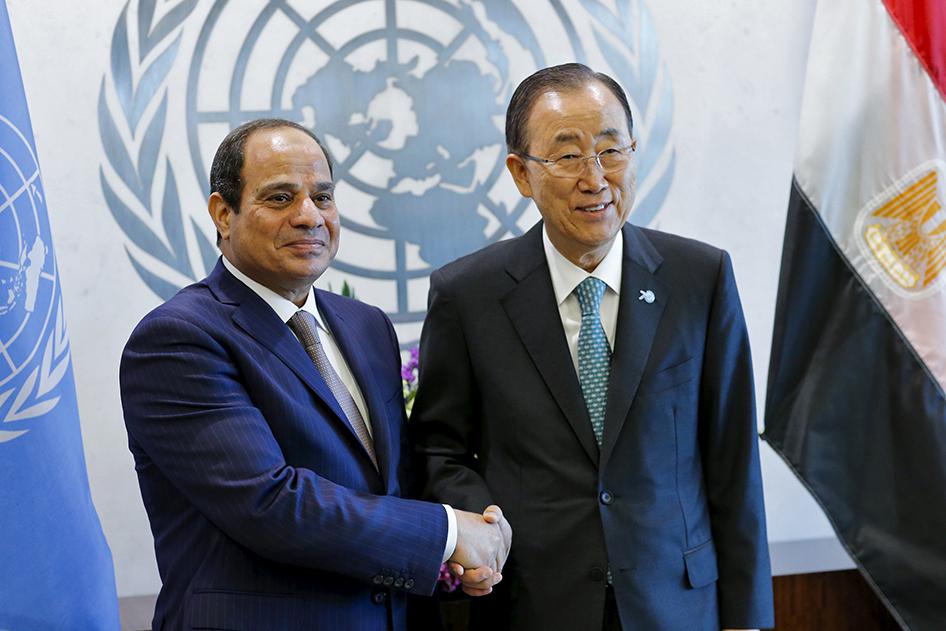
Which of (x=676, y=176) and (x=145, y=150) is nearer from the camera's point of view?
(x=145, y=150)

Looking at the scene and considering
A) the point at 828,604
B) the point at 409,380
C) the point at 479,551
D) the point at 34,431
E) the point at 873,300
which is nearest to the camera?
the point at 479,551

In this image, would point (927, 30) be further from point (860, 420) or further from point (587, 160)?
point (587, 160)

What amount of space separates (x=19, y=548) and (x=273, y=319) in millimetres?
645

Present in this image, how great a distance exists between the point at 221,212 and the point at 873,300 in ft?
5.65

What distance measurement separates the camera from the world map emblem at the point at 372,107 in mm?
2758

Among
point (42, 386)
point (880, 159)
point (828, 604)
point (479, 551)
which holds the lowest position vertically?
point (828, 604)

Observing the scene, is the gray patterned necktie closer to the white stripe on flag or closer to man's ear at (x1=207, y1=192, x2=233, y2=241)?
man's ear at (x1=207, y1=192, x2=233, y2=241)

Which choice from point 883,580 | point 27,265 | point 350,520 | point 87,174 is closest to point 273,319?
point 350,520

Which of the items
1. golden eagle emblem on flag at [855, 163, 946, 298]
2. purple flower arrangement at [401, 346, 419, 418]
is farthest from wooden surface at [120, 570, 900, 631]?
purple flower arrangement at [401, 346, 419, 418]

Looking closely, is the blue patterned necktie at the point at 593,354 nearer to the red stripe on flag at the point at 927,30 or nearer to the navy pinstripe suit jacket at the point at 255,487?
the navy pinstripe suit jacket at the point at 255,487

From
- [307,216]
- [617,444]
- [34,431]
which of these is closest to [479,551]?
[617,444]

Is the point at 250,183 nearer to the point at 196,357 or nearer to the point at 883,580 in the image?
the point at 196,357

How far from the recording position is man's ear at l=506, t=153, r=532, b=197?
1733 mm

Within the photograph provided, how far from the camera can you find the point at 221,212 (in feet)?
5.52
